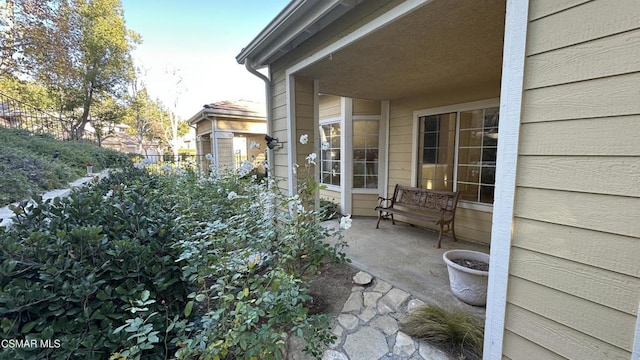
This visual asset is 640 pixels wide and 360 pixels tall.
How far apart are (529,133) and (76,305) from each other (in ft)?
7.53

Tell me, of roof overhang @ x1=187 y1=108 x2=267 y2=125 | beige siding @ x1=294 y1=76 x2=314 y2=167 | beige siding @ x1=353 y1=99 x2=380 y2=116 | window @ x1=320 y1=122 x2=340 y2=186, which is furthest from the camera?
roof overhang @ x1=187 y1=108 x2=267 y2=125

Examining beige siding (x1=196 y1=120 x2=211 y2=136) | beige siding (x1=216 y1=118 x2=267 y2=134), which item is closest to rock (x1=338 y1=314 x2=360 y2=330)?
beige siding (x1=216 y1=118 x2=267 y2=134)

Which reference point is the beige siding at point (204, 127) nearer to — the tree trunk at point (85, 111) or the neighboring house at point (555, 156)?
the tree trunk at point (85, 111)

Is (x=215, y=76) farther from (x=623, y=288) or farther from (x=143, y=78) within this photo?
(x=623, y=288)

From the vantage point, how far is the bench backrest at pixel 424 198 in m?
3.71

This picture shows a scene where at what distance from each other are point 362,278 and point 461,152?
2.54 m

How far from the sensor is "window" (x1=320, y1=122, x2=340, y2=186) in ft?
17.3

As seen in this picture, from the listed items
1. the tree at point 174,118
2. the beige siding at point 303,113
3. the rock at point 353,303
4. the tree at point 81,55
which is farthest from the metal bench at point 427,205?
the tree at point 174,118

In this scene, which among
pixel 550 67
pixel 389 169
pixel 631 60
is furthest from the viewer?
pixel 389 169

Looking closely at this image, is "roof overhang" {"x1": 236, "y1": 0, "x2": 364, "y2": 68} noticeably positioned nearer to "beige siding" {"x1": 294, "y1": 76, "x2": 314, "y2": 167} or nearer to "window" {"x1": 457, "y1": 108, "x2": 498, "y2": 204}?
"beige siding" {"x1": 294, "y1": 76, "x2": 314, "y2": 167}

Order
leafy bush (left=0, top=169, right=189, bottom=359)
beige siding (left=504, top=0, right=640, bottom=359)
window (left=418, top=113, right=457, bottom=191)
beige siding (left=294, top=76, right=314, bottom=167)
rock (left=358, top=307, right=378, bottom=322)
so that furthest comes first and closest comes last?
window (left=418, top=113, right=457, bottom=191) → beige siding (left=294, top=76, right=314, bottom=167) → rock (left=358, top=307, right=378, bottom=322) → leafy bush (left=0, top=169, right=189, bottom=359) → beige siding (left=504, top=0, right=640, bottom=359)

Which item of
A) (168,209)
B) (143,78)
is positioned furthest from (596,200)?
(143,78)

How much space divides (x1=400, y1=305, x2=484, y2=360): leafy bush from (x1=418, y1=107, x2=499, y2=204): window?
2288 mm

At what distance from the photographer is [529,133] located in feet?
3.89
